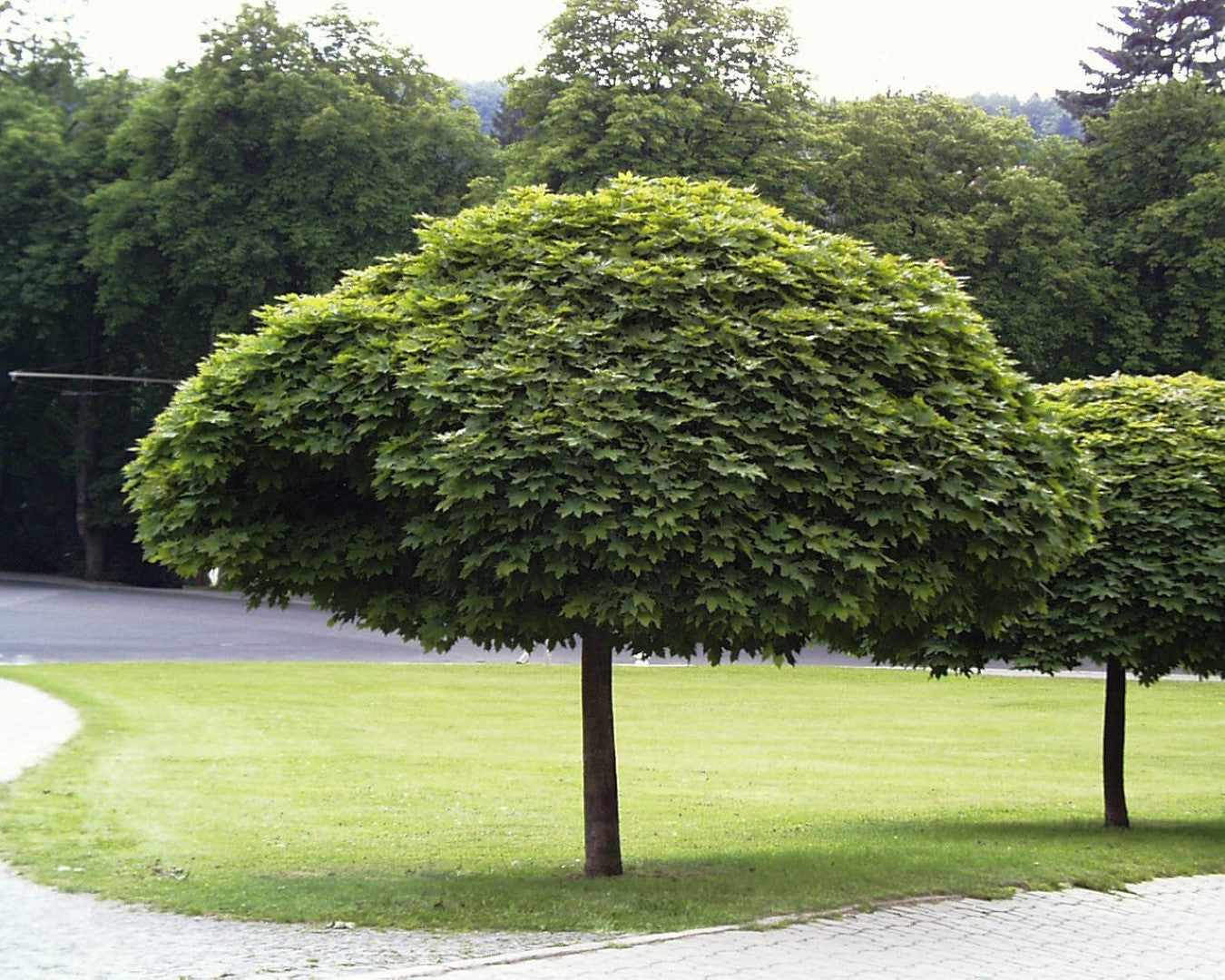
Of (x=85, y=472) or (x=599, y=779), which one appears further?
(x=85, y=472)

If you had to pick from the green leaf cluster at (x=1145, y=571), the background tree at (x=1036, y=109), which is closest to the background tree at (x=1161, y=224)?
the green leaf cluster at (x=1145, y=571)

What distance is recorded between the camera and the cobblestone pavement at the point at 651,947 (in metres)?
7.73

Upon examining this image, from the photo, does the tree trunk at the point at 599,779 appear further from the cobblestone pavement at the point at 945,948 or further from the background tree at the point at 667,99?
the background tree at the point at 667,99

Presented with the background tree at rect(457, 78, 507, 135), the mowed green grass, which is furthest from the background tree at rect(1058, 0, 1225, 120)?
the background tree at rect(457, 78, 507, 135)

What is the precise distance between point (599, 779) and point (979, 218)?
34553 millimetres

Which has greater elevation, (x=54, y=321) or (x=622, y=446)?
(x=54, y=321)

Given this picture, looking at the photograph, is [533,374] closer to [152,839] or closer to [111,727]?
[152,839]

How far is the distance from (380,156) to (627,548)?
35908 millimetres

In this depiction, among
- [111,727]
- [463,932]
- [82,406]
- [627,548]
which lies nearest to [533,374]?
[627,548]

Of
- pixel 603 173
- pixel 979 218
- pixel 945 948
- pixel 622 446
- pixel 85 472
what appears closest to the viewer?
pixel 945 948

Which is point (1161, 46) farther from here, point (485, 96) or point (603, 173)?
point (485, 96)

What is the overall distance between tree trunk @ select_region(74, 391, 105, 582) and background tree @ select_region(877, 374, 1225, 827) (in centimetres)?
4104

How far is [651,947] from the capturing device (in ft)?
26.9

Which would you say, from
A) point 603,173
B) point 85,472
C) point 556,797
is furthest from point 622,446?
point 85,472
